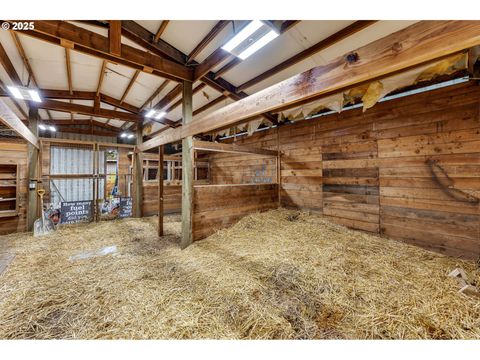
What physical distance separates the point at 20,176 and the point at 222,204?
5126 mm

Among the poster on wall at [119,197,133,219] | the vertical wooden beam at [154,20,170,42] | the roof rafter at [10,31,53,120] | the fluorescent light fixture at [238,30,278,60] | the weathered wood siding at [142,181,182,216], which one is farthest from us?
the weathered wood siding at [142,181,182,216]

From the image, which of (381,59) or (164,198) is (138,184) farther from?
(381,59)

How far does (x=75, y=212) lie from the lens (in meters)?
5.32

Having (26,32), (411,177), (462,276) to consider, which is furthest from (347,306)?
(26,32)

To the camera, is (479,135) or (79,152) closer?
(479,135)

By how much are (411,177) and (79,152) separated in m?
11.1

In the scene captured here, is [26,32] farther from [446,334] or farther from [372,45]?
[446,334]

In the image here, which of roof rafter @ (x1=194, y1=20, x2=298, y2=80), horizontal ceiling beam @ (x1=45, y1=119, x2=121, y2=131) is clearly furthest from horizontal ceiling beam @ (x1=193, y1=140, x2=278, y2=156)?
horizontal ceiling beam @ (x1=45, y1=119, x2=121, y2=131)

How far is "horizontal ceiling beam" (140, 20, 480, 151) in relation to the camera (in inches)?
40.7

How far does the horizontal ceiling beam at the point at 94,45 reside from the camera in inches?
91.7

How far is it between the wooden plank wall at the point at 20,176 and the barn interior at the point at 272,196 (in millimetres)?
31

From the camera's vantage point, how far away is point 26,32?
227 cm

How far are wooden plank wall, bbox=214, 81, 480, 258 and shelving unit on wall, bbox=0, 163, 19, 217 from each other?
6.86 metres

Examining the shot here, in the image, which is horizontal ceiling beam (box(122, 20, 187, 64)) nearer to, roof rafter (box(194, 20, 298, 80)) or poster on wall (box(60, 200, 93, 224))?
roof rafter (box(194, 20, 298, 80))
